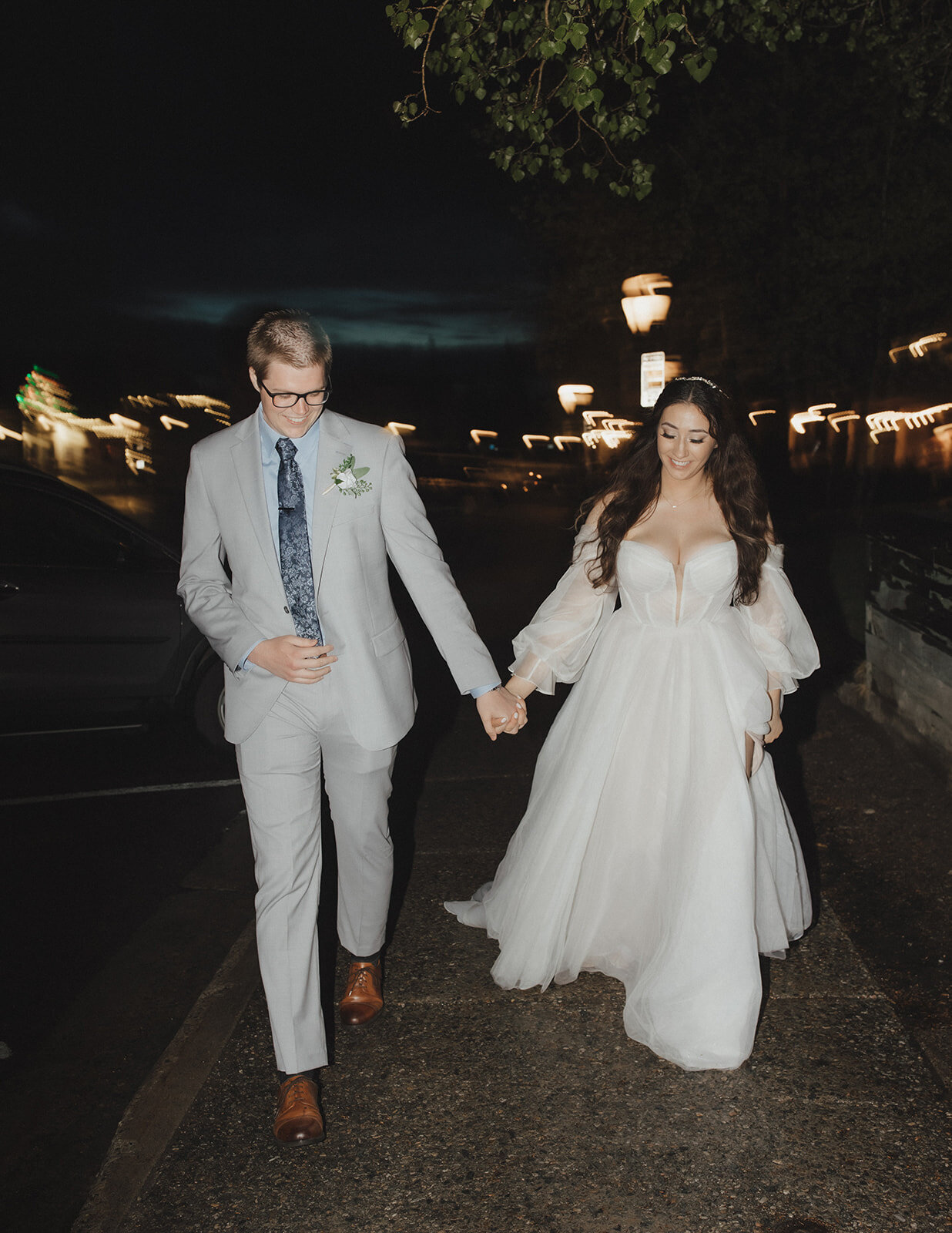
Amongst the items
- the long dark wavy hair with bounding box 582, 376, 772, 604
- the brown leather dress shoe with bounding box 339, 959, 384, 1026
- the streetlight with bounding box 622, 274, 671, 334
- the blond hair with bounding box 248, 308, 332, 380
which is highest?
the streetlight with bounding box 622, 274, 671, 334

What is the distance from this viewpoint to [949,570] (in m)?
5.93

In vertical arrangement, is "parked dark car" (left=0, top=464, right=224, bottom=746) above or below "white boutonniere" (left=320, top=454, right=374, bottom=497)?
below

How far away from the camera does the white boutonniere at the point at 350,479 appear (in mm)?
3141

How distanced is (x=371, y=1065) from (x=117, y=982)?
138cm

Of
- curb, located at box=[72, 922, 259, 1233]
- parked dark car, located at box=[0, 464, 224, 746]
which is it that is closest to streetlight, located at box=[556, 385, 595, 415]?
parked dark car, located at box=[0, 464, 224, 746]

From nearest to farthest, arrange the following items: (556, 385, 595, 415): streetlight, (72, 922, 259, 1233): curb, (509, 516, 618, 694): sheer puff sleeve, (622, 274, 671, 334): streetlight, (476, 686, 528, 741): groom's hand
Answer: (72, 922, 259, 1233): curb
(476, 686, 528, 741): groom's hand
(509, 516, 618, 694): sheer puff sleeve
(622, 274, 671, 334): streetlight
(556, 385, 595, 415): streetlight

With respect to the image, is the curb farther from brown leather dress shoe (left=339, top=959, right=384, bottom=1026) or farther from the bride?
the bride

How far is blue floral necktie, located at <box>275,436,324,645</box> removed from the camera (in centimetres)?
313

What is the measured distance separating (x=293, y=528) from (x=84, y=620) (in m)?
3.91

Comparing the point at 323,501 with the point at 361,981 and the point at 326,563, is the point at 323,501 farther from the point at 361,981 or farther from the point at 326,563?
the point at 361,981

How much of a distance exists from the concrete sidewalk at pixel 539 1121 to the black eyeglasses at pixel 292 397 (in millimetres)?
2294

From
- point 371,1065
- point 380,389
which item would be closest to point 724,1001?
point 371,1065

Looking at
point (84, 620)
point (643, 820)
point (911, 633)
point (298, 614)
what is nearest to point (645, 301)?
point (911, 633)

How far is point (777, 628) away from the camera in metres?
3.86
